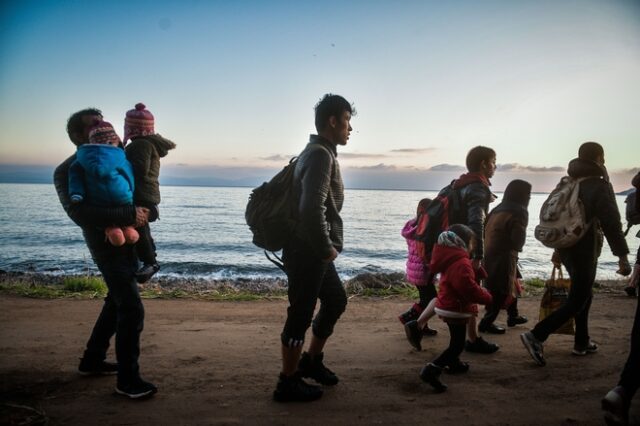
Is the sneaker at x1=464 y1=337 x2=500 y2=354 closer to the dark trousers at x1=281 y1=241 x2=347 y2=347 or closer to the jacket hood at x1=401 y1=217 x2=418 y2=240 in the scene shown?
the jacket hood at x1=401 y1=217 x2=418 y2=240

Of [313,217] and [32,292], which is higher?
[313,217]

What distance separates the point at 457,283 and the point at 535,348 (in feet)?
4.20

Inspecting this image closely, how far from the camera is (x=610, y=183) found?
13.8 feet

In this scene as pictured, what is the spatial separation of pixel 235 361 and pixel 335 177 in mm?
2182

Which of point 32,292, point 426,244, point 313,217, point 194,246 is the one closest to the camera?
point 313,217

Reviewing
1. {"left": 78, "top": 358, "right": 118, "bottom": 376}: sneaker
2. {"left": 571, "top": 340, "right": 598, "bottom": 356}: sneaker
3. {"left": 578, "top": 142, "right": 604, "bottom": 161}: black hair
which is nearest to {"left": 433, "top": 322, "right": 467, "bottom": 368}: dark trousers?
{"left": 571, "top": 340, "right": 598, "bottom": 356}: sneaker

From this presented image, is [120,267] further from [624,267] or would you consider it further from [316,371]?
A: [624,267]

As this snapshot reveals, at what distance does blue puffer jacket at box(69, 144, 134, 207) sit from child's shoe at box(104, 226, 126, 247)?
19 cm

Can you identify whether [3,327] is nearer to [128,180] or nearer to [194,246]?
[128,180]

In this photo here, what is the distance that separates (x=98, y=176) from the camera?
3.05m

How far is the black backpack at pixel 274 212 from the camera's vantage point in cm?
315

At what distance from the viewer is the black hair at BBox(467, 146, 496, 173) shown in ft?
14.9

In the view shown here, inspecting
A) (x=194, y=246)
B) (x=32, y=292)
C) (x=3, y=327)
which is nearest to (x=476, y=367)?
(x=3, y=327)

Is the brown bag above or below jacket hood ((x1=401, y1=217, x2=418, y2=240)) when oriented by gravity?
below
